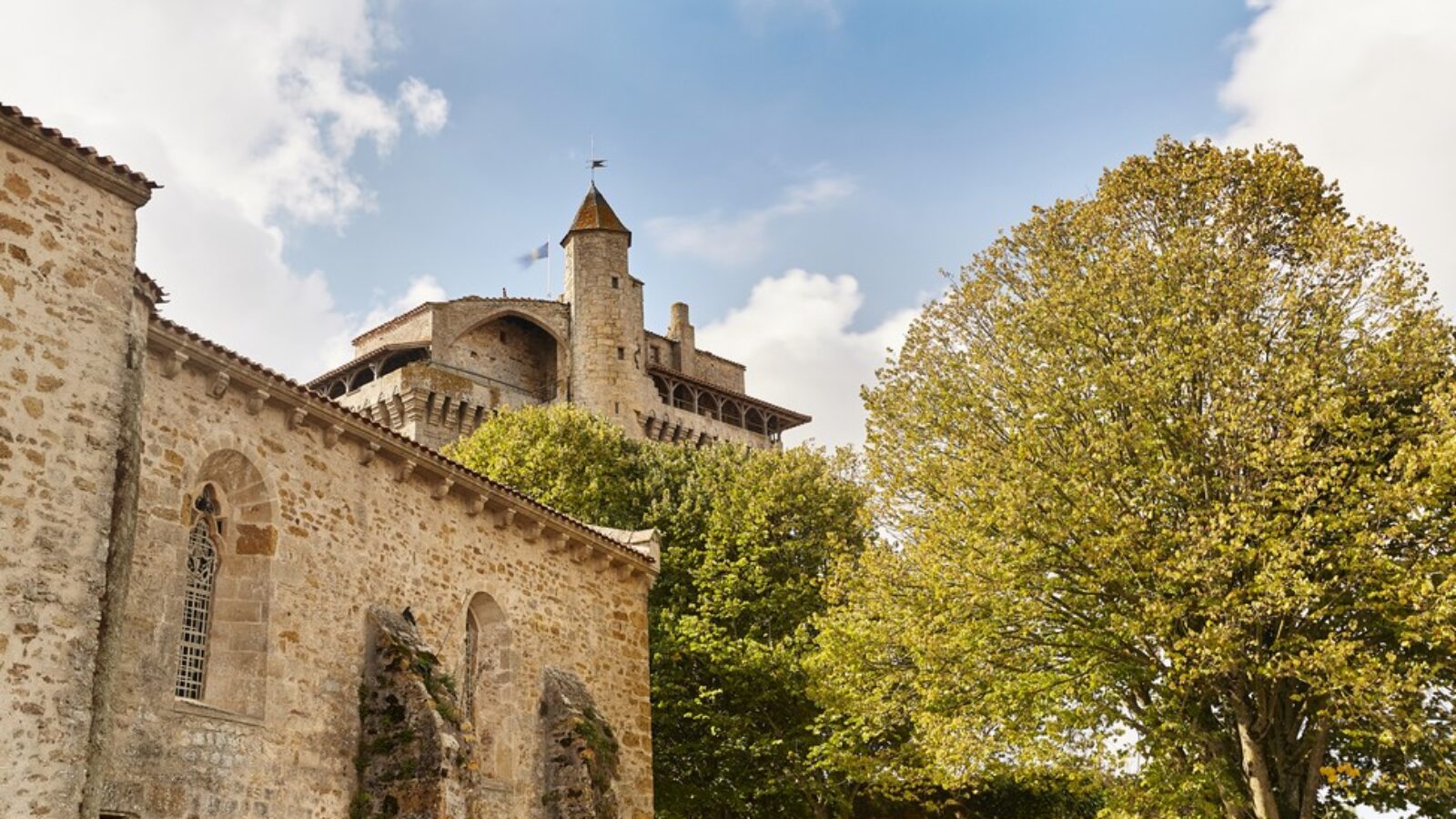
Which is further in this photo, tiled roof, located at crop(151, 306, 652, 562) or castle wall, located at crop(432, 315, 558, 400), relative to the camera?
castle wall, located at crop(432, 315, 558, 400)

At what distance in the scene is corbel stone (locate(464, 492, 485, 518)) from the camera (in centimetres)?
1762

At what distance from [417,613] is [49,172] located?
23.6 ft

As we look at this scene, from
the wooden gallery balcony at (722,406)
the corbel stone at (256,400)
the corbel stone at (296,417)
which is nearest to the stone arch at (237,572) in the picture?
the corbel stone at (256,400)

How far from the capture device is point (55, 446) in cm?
1033

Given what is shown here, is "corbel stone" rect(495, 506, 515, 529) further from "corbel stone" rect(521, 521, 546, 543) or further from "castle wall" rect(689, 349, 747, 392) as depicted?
"castle wall" rect(689, 349, 747, 392)

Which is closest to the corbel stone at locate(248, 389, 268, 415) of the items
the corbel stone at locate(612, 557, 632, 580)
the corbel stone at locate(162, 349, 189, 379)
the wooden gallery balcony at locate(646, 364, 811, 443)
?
the corbel stone at locate(162, 349, 189, 379)

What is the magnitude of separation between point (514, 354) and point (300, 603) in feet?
127

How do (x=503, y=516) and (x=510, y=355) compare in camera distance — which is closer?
(x=503, y=516)

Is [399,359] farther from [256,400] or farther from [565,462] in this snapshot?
[256,400]

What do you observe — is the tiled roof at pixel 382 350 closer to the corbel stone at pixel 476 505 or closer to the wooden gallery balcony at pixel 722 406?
the wooden gallery balcony at pixel 722 406

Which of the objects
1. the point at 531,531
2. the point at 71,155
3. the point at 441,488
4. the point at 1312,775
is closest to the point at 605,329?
the point at 531,531

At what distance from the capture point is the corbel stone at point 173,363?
1265cm

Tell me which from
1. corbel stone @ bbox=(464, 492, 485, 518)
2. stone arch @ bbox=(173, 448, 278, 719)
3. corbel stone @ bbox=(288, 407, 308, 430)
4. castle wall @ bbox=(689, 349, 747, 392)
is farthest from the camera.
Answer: castle wall @ bbox=(689, 349, 747, 392)

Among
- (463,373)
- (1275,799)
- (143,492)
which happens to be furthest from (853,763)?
(463,373)
